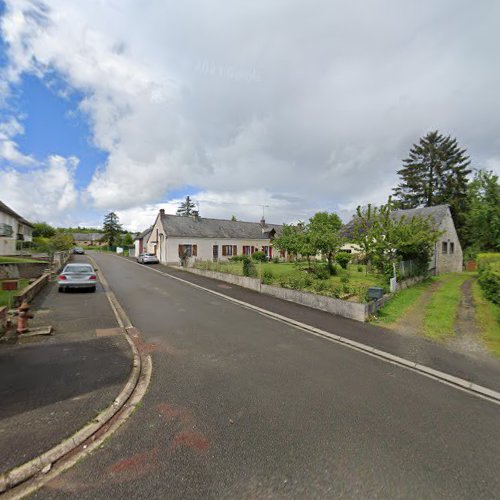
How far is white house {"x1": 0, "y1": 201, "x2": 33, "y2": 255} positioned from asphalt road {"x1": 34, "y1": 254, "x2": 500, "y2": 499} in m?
32.0

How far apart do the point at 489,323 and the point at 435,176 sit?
1634 inches

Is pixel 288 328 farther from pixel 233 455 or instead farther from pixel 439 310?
pixel 439 310

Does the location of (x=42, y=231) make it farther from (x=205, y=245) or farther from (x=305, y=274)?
(x=305, y=274)

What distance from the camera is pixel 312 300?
1111 cm

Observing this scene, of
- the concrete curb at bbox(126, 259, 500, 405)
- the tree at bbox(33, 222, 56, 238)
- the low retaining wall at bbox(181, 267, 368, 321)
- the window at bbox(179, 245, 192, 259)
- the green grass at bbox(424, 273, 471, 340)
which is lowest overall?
the concrete curb at bbox(126, 259, 500, 405)

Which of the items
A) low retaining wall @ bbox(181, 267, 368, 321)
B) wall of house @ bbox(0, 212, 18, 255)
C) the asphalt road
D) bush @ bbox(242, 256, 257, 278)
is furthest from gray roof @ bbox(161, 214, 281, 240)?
the asphalt road

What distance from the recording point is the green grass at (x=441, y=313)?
809 centimetres

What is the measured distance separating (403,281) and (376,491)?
48.3ft

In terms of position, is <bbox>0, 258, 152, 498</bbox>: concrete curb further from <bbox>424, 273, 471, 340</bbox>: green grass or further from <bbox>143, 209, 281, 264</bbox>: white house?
<bbox>143, 209, 281, 264</bbox>: white house

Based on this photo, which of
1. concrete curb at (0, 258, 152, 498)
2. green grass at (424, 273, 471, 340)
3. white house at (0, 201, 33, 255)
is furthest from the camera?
white house at (0, 201, 33, 255)

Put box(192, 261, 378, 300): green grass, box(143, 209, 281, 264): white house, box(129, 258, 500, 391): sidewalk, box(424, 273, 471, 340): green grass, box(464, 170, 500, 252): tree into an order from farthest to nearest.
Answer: box(143, 209, 281, 264): white house, box(464, 170, 500, 252): tree, box(192, 261, 378, 300): green grass, box(424, 273, 471, 340): green grass, box(129, 258, 500, 391): sidewalk

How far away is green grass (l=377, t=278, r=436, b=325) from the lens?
950cm

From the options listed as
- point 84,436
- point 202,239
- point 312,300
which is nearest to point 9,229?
point 202,239

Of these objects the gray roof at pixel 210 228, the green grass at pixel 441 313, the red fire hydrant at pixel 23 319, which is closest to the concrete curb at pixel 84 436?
the red fire hydrant at pixel 23 319
